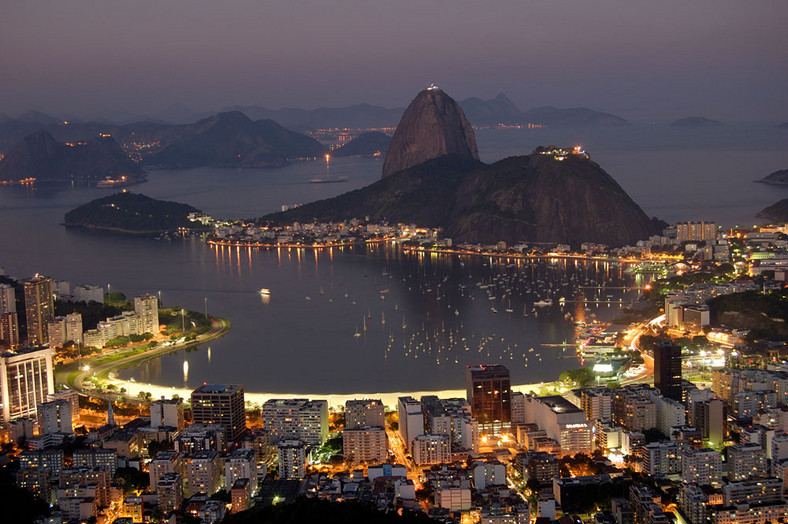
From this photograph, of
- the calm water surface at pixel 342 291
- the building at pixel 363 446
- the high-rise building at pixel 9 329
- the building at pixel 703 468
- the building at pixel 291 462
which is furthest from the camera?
the high-rise building at pixel 9 329

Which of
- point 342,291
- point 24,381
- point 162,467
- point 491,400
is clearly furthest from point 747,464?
point 342,291

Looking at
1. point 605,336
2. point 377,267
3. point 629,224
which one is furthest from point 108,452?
point 629,224

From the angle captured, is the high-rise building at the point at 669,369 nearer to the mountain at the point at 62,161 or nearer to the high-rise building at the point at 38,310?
the high-rise building at the point at 38,310

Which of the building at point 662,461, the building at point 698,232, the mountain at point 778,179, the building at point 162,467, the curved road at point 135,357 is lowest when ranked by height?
the building at point 662,461

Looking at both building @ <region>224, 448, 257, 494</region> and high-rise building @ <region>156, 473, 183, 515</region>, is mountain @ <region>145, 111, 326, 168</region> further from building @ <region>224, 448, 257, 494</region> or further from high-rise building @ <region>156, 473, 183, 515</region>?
high-rise building @ <region>156, 473, 183, 515</region>

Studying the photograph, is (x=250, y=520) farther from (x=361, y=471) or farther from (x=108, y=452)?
(x=108, y=452)

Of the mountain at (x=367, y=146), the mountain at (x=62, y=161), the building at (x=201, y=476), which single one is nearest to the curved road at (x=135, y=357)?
the building at (x=201, y=476)
